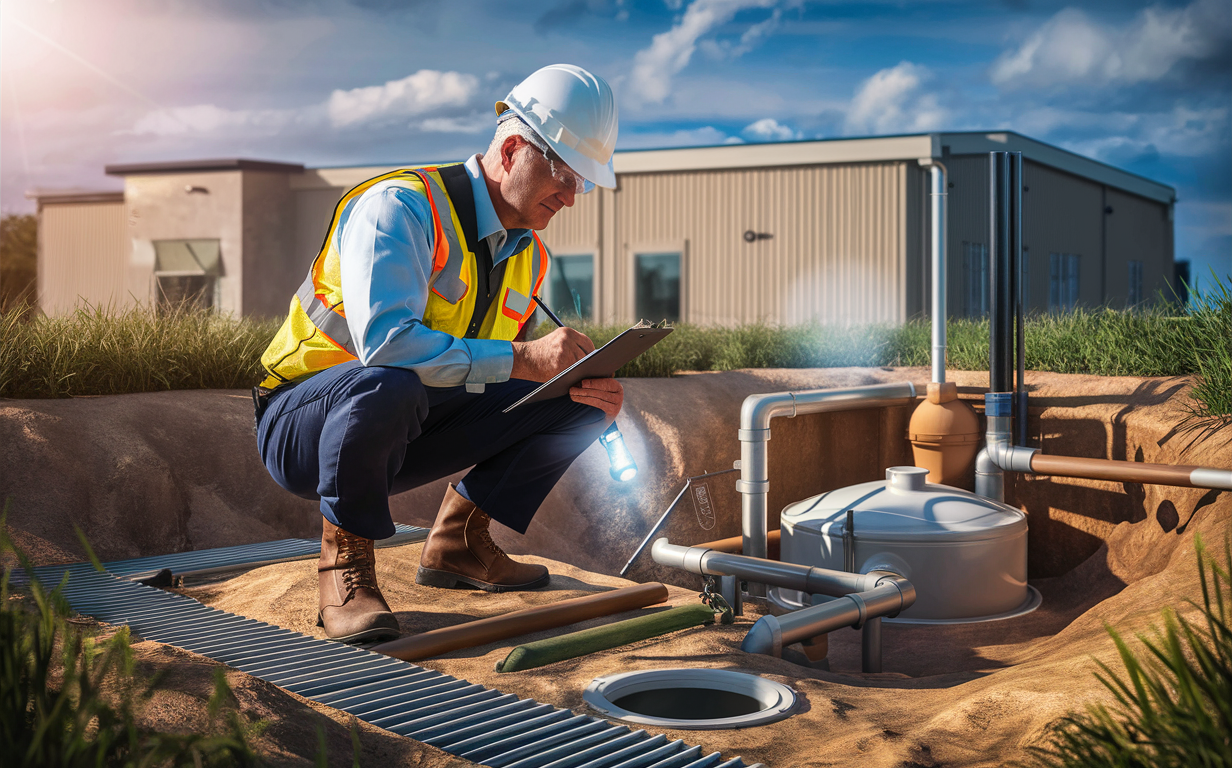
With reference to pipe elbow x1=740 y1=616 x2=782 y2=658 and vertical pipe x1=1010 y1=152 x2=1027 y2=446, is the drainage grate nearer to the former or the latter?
pipe elbow x1=740 y1=616 x2=782 y2=658

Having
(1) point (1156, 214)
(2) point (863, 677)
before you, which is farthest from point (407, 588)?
(1) point (1156, 214)

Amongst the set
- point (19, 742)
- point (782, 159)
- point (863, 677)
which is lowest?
point (863, 677)

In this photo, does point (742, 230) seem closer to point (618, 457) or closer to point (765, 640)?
point (618, 457)

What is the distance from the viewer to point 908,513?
4.93 meters

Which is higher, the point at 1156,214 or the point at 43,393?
the point at 1156,214

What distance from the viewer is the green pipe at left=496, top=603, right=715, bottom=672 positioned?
2773mm

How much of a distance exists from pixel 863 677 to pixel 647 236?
13.7 meters

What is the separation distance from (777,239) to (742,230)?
0.59 meters

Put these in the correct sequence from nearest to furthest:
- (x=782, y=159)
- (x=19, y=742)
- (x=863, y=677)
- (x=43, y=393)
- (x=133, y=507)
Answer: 1. (x=19, y=742)
2. (x=863, y=677)
3. (x=133, y=507)
4. (x=43, y=393)
5. (x=782, y=159)

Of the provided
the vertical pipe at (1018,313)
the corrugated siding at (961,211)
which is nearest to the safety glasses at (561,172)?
the vertical pipe at (1018,313)

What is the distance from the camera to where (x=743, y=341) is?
27.4ft

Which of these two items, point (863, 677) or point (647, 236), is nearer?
point (863, 677)

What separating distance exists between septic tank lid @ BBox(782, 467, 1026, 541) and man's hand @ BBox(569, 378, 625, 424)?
209cm

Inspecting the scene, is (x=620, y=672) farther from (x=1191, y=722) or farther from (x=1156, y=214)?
(x=1156, y=214)
